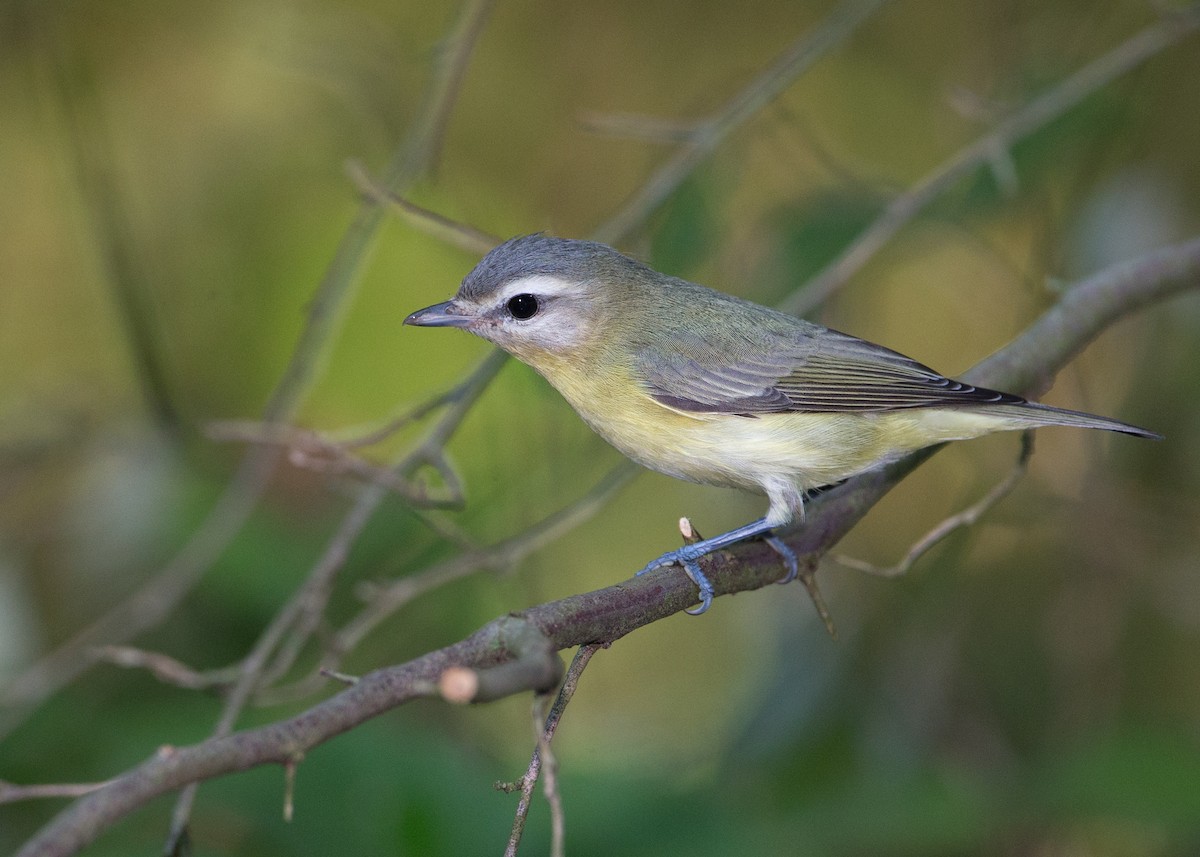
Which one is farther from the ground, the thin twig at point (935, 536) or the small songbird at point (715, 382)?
the small songbird at point (715, 382)

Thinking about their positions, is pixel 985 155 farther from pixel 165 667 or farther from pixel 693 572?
pixel 165 667

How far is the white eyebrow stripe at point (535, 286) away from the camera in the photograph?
11.2ft

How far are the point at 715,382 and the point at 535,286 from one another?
0.64 meters

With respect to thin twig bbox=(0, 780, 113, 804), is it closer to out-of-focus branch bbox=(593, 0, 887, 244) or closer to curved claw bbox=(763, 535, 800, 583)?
curved claw bbox=(763, 535, 800, 583)

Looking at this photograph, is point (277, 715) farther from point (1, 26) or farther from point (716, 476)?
point (1, 26)

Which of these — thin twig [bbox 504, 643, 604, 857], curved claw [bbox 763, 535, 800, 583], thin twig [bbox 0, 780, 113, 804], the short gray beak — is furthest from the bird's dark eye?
thin twig [bbox 0, 780, 113, 804]

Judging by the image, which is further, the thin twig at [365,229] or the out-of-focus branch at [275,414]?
the thin twig at [365,229]

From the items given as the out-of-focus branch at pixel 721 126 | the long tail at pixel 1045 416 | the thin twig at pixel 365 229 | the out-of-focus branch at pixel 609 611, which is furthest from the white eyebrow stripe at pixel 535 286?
the long tail at pixel 1045 416

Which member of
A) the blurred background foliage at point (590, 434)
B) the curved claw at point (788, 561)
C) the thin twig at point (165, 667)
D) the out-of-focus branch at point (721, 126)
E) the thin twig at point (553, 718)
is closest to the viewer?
the thin twig at point (553, 718)

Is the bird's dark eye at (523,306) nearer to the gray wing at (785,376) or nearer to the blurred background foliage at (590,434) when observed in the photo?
the gray wing at (785,376)

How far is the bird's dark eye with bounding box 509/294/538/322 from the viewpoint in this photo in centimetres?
344

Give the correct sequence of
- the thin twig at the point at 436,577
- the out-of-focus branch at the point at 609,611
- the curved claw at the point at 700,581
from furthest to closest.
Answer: the thin twig at the point at 436,577, the curved claw at the point at 700,581, the out-of-focus branch at the point at 609,611

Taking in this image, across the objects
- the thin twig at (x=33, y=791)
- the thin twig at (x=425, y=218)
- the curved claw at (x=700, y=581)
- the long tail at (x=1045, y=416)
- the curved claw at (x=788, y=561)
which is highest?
the thin twig at (x=425, y=218)

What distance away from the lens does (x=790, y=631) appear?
16.1ft
